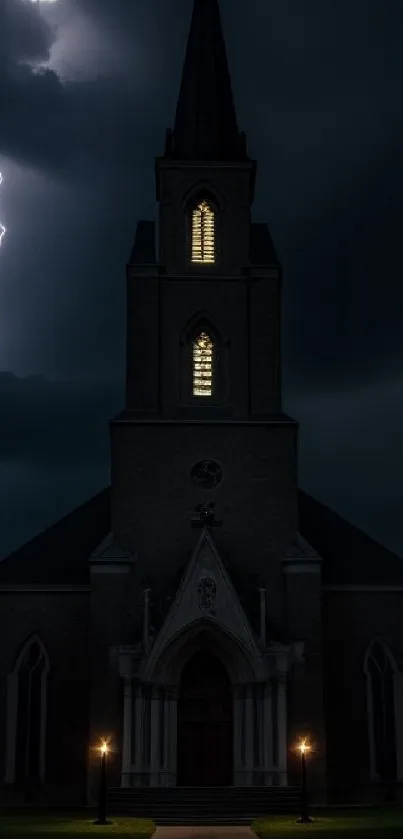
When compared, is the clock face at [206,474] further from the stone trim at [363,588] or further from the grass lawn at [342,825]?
the grass lawn at [342,825]

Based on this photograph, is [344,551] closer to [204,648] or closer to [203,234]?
[204,648]

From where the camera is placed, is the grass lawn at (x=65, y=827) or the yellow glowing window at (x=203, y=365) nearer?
the grass lawn at (x=65, y=827)

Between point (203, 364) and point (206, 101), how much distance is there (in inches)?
416

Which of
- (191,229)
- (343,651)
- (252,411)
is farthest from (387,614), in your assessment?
(191,229)

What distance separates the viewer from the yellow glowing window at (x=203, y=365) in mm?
43188

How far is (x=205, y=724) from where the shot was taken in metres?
40.1

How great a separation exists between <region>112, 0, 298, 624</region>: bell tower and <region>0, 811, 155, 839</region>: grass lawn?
9.05 metres

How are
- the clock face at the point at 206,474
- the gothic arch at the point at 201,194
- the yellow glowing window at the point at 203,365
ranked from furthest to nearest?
the gothic arch at the point at 201,194 < the yellow glowing window at the point at 203,365 < the clock face at the point at 206,474

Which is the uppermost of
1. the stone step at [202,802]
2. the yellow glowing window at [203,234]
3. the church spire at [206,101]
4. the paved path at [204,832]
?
the church spire at [206,101]

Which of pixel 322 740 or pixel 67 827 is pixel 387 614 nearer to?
pixel 322 740

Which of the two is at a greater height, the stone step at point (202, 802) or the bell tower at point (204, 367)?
the bell tower at point (204, 367)

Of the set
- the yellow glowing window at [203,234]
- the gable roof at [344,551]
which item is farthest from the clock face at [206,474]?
the yellow glowing window at [203,234]

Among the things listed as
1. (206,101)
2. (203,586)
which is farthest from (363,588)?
(206,101)

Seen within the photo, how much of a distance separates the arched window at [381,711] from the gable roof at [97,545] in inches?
102
